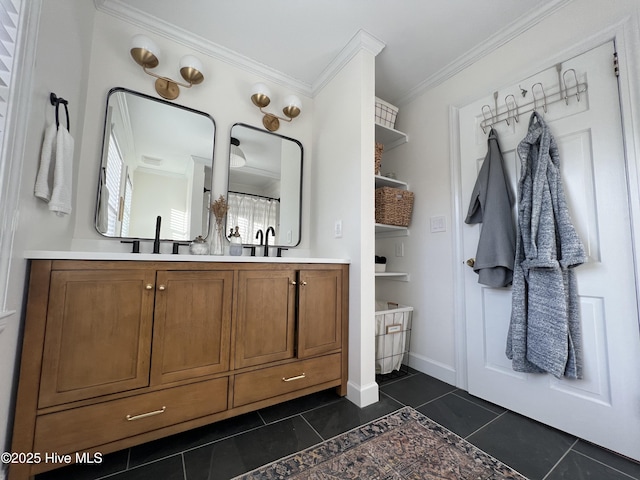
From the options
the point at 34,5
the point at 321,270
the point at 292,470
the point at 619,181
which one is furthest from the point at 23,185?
the point at 619,181

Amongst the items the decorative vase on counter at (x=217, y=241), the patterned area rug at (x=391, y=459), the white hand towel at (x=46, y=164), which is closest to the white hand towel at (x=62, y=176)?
the white hand towel at (x=46, y=164)

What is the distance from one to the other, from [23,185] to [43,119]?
324 millimetres

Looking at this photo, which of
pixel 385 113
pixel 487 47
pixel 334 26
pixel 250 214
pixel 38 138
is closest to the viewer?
pixel 38 138

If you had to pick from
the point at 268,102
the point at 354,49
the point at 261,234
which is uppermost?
the point at 354,49

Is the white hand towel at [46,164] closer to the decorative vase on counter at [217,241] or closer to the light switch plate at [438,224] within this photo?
the decorative vase on counter at [217,241]

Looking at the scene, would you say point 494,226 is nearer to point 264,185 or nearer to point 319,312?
point 319,312

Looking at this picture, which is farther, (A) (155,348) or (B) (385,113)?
(B) (385,113)

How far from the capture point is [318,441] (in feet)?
4.21

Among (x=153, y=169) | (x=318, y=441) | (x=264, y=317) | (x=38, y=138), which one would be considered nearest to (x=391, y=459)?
(x=318, y=441)

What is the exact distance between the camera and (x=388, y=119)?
2309 millimetres

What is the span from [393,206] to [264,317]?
138 cm

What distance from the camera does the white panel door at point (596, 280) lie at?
4.06ft

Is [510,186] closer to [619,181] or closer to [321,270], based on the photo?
[619,181]

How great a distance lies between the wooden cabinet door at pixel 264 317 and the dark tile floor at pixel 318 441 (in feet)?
1.10
